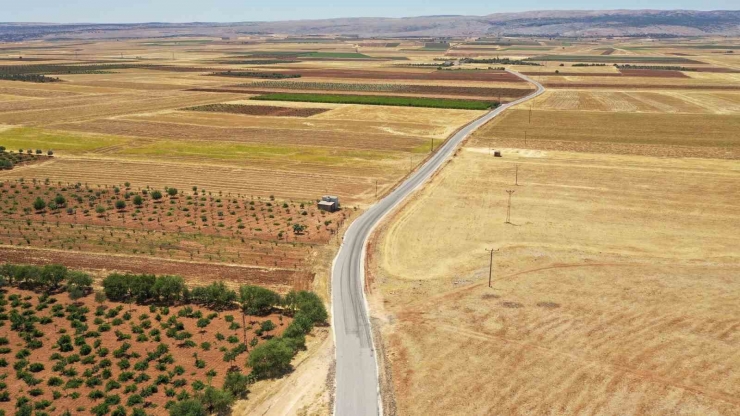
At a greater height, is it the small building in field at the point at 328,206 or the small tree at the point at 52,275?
the small building in field at the point at 328,206

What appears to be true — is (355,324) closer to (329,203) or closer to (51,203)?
(329,203)

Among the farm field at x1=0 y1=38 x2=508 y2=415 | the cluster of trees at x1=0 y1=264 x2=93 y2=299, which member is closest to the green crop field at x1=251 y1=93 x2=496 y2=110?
the farm field at x1=0 y1=38 x2=508 y2=415

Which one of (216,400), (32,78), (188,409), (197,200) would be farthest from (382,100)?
(32,78)

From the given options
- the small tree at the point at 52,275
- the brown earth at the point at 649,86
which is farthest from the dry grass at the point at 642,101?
the small tree at the point at 52,275

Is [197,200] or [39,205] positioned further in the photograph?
[197,200]

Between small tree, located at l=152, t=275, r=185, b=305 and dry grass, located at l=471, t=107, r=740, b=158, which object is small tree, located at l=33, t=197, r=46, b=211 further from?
dry grass, located at l=471, t=107, r=740, b=158

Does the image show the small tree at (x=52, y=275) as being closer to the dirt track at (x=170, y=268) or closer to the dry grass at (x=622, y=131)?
the dirt track at (x=170, y=268)
